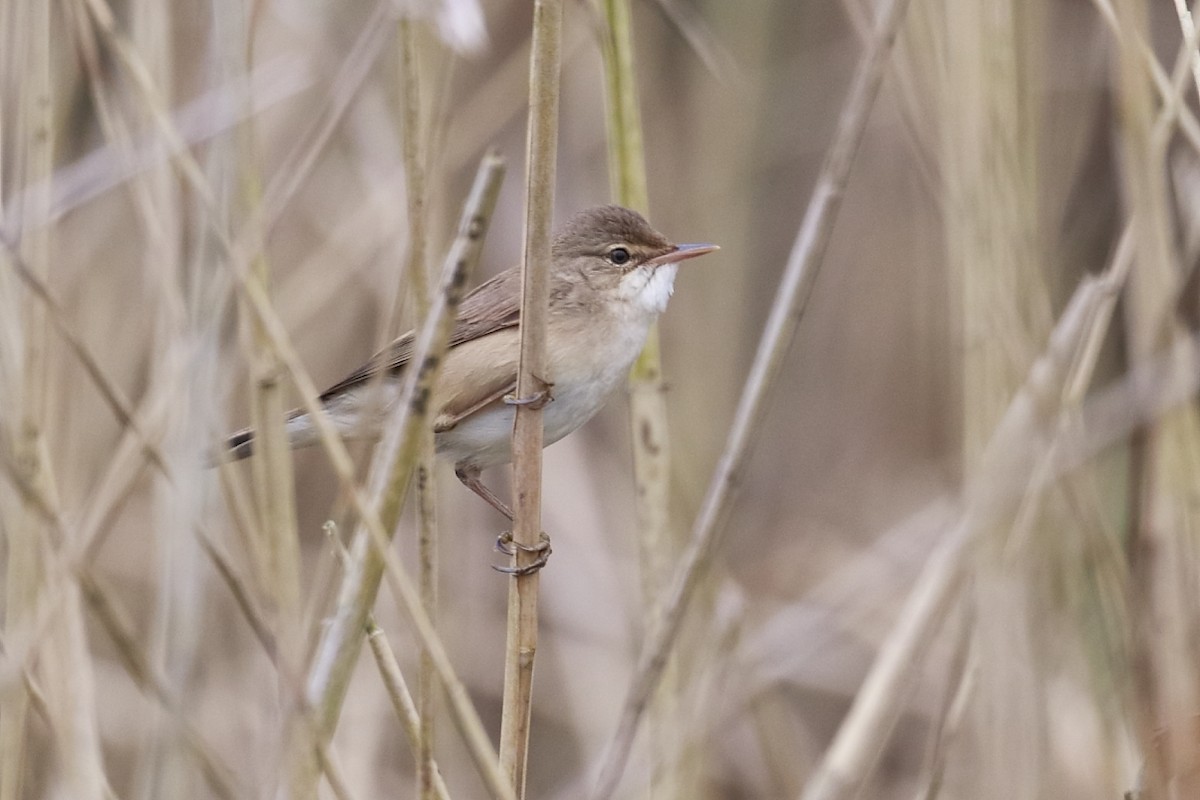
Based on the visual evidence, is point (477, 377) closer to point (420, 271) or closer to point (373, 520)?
point (420, 271)

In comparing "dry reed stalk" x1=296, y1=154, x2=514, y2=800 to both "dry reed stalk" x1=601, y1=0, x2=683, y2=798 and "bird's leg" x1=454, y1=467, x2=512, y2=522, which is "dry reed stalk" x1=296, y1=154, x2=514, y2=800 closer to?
"dry reed stalk" x1=601, y1=0, x2=683, y2=798

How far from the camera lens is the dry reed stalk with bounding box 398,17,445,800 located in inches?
66.1

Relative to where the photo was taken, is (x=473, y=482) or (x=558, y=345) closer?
(x=558, y=345)

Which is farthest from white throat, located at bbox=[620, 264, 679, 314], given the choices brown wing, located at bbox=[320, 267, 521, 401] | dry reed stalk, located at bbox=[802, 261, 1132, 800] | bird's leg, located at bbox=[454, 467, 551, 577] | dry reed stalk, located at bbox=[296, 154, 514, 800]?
dry reed stalk, located at bbox=[296, 154, 514, 800]

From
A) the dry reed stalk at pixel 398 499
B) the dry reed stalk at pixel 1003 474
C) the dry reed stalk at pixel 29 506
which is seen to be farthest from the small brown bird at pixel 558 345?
the dry reed stalk at pixel 398 499

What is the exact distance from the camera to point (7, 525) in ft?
7.20

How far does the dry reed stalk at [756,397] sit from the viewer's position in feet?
6.90

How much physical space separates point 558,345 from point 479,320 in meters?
0.35

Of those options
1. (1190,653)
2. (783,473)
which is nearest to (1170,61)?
(783,473)

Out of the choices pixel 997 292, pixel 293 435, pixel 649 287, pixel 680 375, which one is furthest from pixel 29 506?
pixel 680 375

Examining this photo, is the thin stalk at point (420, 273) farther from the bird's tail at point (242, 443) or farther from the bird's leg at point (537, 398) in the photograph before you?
the bird's tail at point (242, 443)

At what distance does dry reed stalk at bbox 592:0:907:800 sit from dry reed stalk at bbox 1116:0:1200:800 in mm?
511

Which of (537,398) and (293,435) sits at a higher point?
(293,435)

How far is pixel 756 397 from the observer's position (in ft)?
7.14
